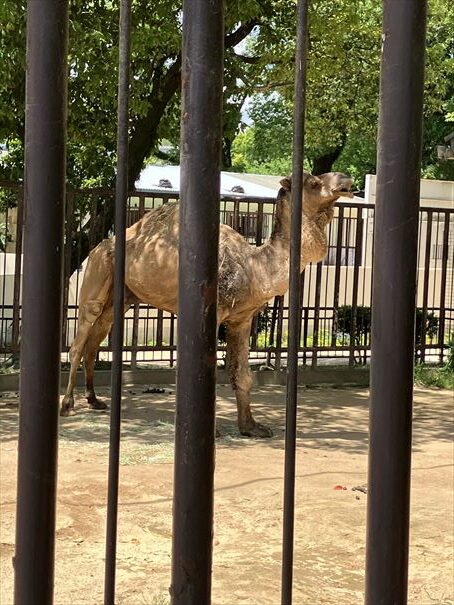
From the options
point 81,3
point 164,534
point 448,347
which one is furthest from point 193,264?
point 448,347

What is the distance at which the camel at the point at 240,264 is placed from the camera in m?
8.66

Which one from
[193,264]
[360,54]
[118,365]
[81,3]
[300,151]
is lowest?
[118,365]

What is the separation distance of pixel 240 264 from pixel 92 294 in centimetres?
185

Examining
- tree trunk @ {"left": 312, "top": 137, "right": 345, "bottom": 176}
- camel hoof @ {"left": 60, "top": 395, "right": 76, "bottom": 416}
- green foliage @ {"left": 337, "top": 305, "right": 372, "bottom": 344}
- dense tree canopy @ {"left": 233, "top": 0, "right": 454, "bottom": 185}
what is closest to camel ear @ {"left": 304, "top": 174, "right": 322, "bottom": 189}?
camel hoof @ {"left": 60, "top": 395, "right": 76, "bottom": 416}

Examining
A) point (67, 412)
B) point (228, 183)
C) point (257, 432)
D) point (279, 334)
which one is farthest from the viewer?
point (228, 183)

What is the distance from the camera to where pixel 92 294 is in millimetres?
9875

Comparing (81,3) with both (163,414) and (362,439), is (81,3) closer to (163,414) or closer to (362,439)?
(163,414)

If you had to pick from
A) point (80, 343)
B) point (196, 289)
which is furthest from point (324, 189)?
point (196, 289)

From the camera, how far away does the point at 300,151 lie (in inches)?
76.4

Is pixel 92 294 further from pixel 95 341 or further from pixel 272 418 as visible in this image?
pixel 272 418

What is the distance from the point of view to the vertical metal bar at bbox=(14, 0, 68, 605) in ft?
5.87

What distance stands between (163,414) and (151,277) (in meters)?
1.61

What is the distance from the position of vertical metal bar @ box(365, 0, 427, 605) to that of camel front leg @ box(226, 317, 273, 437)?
7.12m

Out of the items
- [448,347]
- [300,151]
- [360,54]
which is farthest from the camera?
[360,54]
